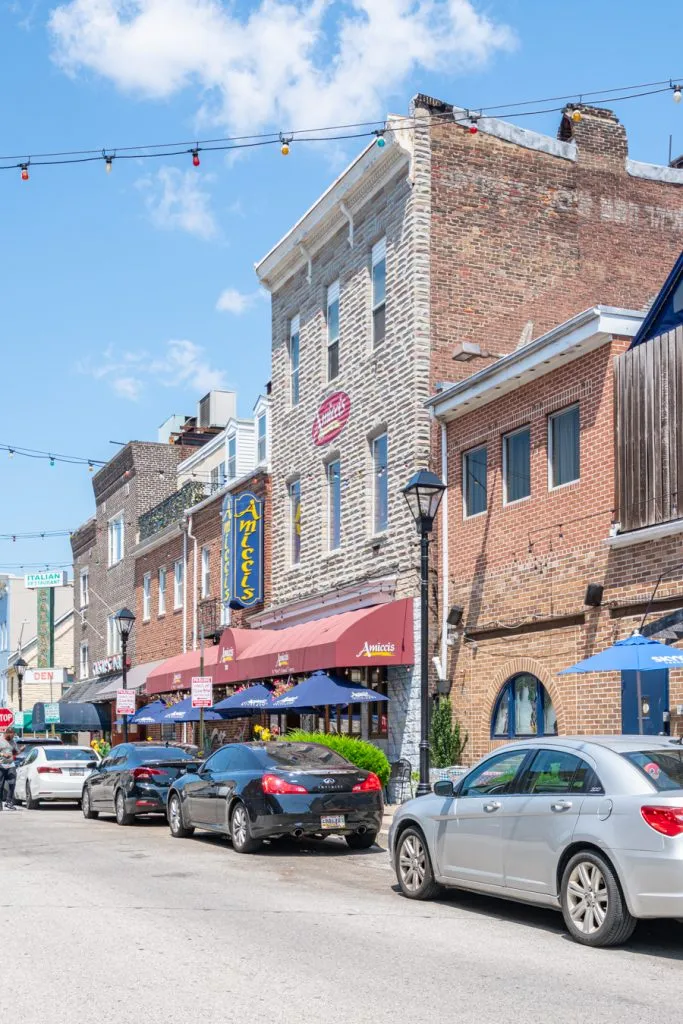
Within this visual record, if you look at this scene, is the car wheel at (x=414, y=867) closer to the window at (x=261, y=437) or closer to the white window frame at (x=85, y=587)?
the window at (x=261, y=437)

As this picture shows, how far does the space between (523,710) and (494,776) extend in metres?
9.42

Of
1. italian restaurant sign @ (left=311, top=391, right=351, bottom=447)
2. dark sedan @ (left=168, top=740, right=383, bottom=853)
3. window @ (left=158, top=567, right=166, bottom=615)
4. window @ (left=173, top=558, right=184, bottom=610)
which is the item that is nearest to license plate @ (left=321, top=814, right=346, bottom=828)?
dark sedan @ (left=168, top=740, right=383, bottom=853)

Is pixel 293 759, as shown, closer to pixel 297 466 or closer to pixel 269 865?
pixel 269 865

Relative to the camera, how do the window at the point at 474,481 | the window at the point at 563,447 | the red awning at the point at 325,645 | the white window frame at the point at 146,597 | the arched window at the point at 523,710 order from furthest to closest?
the white window frame at the point at 146,597 → the red awning at the point at 325,645 → the window at the point at 474,481 → the arched window at the point at 523,710 → the window at the point at 563,447

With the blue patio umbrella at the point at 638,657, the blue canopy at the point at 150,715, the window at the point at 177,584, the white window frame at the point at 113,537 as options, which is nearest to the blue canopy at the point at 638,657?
the blue patio umbrella at the point at 638,657

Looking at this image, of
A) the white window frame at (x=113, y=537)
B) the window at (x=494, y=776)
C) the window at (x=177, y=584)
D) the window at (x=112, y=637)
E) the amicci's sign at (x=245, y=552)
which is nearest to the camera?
the window at (x=494, y=776)

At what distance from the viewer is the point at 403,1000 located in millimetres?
7305

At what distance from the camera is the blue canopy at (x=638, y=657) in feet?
46.5

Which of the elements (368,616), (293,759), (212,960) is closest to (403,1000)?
(212,960)

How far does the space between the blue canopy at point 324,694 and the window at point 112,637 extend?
961 inches

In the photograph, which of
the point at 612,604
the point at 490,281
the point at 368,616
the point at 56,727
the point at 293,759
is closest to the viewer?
the point at 293,759

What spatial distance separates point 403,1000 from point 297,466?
2201cm

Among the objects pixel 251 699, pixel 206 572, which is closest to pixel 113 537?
pixel 206 572

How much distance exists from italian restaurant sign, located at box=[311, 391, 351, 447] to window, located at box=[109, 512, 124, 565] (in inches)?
785
